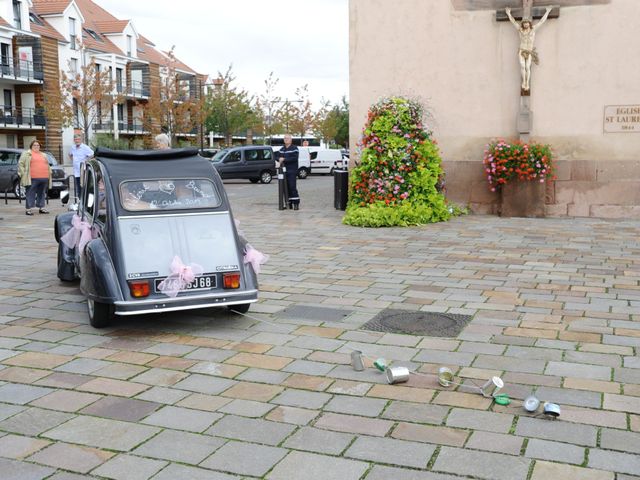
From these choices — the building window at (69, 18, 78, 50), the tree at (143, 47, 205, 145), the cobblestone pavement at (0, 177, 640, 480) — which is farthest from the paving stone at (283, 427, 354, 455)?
the building window at (69, 18, 78, 50)

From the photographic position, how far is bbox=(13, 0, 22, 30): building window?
52000 millimetres

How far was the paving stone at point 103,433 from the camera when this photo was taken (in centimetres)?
402

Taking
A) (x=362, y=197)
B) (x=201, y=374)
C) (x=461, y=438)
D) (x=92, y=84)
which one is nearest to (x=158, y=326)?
(x=201, y=374)

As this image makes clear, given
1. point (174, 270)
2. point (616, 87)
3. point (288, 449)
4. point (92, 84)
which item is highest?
point (92, 84)

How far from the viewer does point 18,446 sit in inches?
157

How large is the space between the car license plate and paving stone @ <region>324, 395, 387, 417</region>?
7.04 ft

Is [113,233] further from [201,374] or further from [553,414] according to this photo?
[553,414]

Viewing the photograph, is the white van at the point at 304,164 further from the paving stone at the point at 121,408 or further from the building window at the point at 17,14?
the paving stone at the point at 121,408

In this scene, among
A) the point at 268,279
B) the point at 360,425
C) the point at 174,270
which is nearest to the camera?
the point at 360,425

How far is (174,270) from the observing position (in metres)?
6.33

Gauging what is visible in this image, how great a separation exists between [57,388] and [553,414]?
315 centimetres

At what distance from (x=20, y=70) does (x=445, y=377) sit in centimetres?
5331

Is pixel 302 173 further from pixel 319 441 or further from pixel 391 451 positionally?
pixel 391 451

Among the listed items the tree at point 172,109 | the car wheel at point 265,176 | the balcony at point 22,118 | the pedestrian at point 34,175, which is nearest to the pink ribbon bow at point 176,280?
the pedestrian at point 34,175
